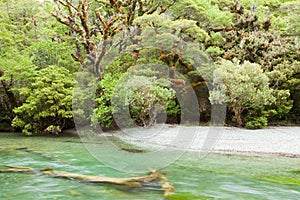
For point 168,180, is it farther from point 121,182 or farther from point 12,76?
point 12,76

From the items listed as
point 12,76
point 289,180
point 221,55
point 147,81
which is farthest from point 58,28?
point 289,180

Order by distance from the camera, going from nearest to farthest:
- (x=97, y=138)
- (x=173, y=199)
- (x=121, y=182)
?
1. (x=173, y=199)
2. (x=121, y=182)
3. (x=97, y=138)

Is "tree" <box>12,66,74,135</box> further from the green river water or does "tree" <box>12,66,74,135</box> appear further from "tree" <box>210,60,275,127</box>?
"tree" <box>210,60,275,127</box>

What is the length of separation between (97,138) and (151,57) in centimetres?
540

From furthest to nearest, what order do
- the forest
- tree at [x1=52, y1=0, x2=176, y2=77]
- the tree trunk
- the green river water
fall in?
tree at [x1=52, y1=0, x2=176, y2=77], the tree trunk, the forest, the green river water

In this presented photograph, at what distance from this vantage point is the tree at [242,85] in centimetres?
1337

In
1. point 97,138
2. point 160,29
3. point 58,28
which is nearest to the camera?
point 97,138

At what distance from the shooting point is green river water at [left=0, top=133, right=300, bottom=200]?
5.17m

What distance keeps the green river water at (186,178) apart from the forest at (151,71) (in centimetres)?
504

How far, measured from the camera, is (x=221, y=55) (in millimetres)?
17188

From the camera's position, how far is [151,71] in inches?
571

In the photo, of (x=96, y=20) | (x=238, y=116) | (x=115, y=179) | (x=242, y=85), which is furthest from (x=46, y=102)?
(x=115, y=179)

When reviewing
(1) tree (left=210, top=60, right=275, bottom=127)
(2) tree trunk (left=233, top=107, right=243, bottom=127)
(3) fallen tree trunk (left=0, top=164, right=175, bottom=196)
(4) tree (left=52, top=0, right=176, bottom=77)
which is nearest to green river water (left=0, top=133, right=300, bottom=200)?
(3) fallen tree trunk (left=0, top=164, right=175, bottom=196)

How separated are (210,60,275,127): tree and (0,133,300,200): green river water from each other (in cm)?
483
